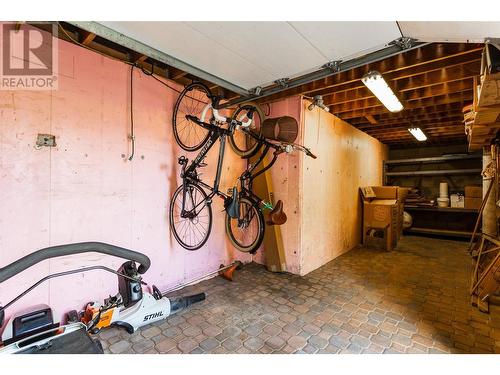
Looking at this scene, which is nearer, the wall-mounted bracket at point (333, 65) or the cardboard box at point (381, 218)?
the wall-mounted bracket at point (333, 65)

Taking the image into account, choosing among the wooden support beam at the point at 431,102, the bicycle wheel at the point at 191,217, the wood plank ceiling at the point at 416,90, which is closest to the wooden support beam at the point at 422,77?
the wood plank ceiling at the point at 416,90

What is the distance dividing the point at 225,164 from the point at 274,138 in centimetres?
103

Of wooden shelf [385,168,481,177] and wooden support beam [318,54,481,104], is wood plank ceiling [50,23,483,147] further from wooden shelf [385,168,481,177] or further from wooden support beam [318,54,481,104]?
wooden shelf [385,168,481,177]

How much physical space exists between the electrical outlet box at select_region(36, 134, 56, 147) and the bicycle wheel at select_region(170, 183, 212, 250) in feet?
4.15

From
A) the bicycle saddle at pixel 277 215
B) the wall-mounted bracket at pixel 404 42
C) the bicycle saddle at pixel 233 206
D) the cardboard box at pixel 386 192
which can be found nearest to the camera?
the wall-mounted bracket at pixel 404 42

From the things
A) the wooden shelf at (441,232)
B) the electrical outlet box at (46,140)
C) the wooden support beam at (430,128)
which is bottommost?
the wooden shelf at (441,232)

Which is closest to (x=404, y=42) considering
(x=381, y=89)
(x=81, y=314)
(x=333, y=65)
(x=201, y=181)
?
(x=333, y=65)

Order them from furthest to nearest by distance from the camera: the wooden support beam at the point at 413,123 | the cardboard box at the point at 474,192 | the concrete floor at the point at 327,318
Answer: the cardboard box at the point at 474,192 → the wooden support beam at the point at 413,123 → the concrete floor at the point at 327,318

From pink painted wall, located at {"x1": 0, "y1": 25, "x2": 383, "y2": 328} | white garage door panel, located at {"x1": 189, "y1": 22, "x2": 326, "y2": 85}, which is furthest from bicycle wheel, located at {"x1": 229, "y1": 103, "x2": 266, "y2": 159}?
white garage door panel, located at {"x1": 189, "y1": 22, "x2": 326, "y2": 85}

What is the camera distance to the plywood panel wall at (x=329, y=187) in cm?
368

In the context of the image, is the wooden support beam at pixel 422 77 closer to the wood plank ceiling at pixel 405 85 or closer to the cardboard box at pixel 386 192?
the wood plank ceiling at pixel 405 85

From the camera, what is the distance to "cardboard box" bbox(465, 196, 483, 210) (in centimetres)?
574

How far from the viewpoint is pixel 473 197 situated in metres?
5.84

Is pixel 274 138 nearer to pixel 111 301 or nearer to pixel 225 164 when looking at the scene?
pixel 225 164
